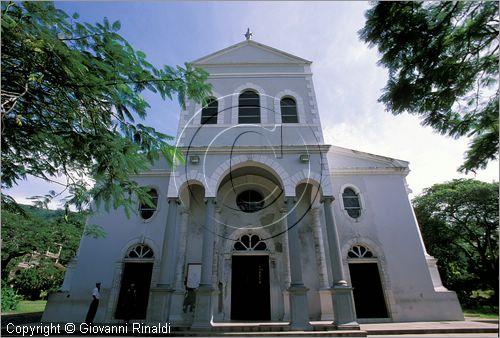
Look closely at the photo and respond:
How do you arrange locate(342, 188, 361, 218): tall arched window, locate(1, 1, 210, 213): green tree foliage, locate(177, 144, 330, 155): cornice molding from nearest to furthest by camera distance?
1. locate(1, 1, 210, 213): green tree foliage
2. locate(177, 144, 330, 155): cornice molding
3. locate(342, 188, 361, 218): tall arched window

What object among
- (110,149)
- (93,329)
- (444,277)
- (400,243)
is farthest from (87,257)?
(444,277)

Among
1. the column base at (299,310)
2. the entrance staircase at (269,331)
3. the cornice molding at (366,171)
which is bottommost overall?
the entrance staircase at (269,331)

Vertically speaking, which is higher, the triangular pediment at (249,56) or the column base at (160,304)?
the triangular pediment at (249,56)

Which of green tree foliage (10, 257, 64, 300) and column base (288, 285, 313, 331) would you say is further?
green tree foliage (10, 257, 64, 300)

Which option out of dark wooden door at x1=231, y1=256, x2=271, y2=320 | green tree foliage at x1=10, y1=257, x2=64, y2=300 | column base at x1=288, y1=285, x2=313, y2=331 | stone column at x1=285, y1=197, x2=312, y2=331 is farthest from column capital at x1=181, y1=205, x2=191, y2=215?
green tree foliage at x1=10, y1=257, x2=64, y2=300

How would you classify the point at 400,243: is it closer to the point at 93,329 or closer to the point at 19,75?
the point at 93,329

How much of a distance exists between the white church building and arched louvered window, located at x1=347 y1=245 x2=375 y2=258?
6cm

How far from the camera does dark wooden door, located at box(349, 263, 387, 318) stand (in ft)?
33.8

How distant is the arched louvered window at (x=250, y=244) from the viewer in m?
11.4

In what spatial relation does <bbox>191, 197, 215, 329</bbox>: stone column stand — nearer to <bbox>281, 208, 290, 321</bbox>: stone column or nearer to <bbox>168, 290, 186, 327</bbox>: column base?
<bbox>168, 290, 186, 327</bbox>: column base

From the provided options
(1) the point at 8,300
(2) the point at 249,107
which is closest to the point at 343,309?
(2) the point at 249,107

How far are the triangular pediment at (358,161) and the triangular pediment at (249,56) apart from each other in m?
5.19

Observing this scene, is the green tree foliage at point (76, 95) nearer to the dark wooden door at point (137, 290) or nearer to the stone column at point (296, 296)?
the stone column at point (296, 296)

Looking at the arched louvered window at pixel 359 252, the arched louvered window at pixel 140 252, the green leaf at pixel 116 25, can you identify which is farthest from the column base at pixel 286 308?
the green leaf at pixel 116 25
